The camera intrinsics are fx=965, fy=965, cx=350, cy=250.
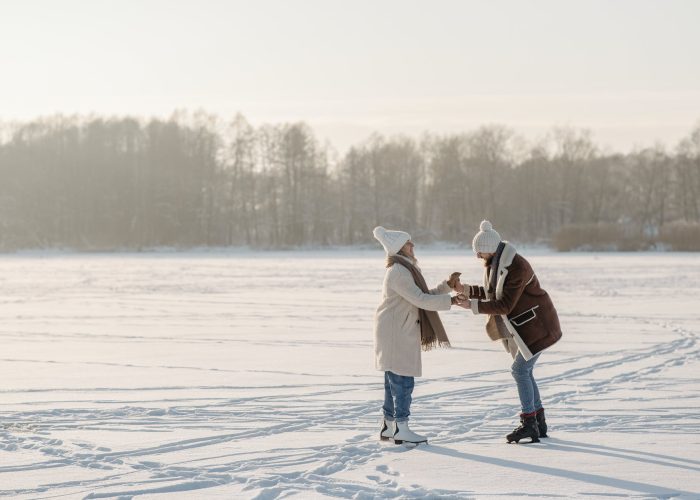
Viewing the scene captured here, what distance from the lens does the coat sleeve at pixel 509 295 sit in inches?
251

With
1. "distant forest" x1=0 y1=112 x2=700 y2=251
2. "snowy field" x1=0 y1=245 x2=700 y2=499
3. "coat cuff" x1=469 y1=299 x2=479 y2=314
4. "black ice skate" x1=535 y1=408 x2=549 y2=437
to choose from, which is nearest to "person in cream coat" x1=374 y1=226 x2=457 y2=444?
"coat cuff" x1=469 y1=299 x2=479 y2=314

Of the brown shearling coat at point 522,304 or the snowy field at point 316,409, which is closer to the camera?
the snowy field at point 316,409

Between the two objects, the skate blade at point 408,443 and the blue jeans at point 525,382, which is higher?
the blue jeans at point 525,382

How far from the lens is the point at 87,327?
1436 cm

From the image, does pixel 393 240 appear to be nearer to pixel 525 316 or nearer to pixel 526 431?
pixel 525 316

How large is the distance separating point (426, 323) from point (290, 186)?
64.8 meters

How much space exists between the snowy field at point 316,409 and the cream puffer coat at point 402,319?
0.57 meters

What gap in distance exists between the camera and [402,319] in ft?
21.7

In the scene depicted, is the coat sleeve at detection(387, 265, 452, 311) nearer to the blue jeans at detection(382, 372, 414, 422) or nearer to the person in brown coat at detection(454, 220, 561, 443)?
the person in brown coat at detection(454, 220, 561, 443)

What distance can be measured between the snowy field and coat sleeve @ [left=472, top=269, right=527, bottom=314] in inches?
36.0

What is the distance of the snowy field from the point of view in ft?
18.1

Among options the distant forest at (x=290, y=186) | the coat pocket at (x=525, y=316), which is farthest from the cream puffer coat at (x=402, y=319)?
the distant forest at (x=290, y=186)

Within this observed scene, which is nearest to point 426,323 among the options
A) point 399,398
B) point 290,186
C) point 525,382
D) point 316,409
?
point 399,398

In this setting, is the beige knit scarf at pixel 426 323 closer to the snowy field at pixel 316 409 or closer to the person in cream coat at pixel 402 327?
the person in cream coat at pixel 402 327
